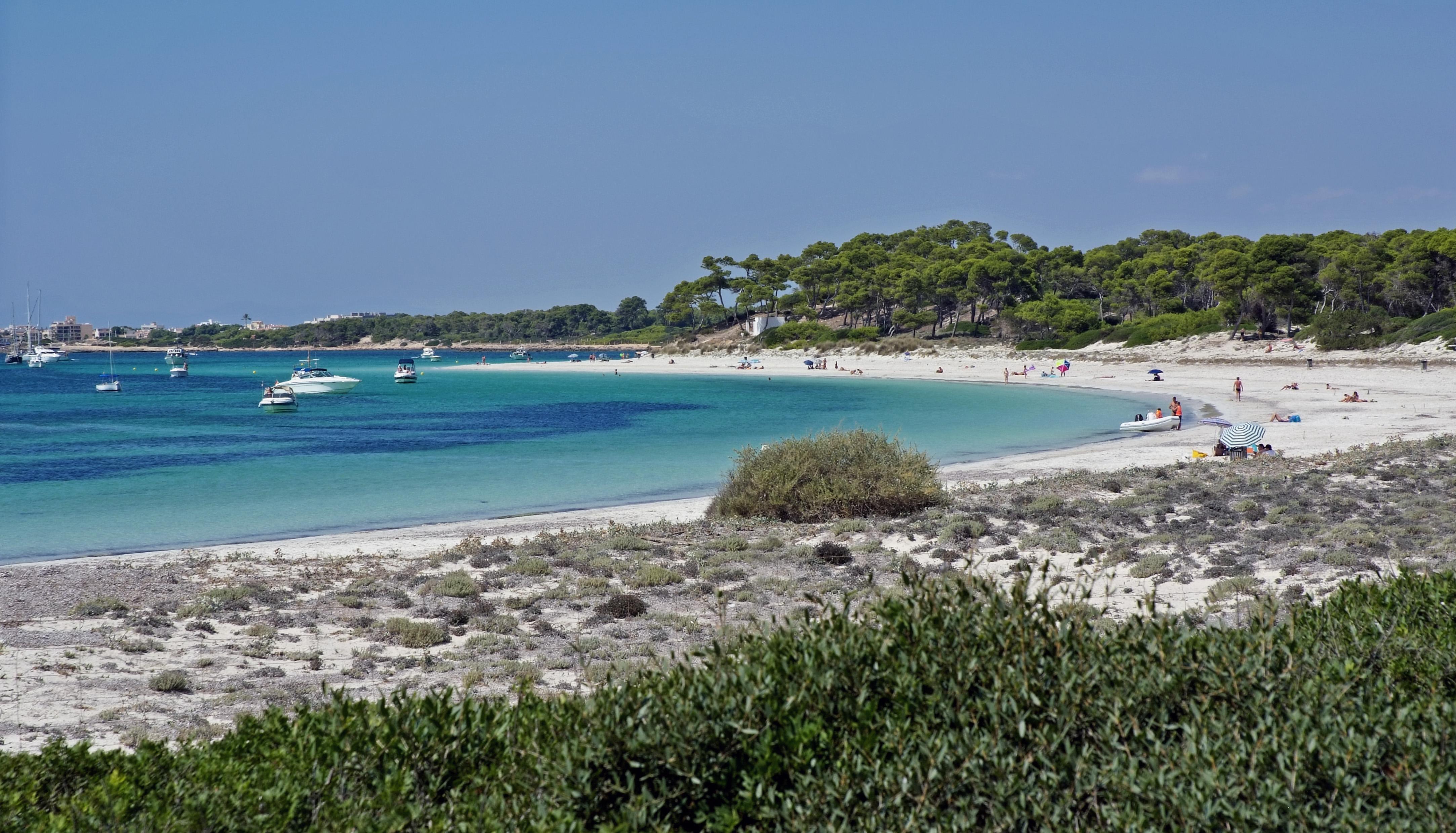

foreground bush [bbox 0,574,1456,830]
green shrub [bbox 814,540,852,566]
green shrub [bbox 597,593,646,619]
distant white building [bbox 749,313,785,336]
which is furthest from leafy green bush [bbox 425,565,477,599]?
distant white building [bbox 749,313,785,336]

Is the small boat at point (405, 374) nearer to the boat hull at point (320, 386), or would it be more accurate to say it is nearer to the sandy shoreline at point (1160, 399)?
the boat hull at point (320, 386)

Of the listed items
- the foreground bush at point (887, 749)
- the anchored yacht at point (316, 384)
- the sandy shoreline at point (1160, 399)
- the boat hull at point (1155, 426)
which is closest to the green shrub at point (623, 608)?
the sandy shoreline at point (1160, 399)

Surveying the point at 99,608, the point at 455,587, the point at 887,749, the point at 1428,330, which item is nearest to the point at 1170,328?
the point at 1428,330

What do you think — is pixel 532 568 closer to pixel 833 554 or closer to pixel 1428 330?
pixel 833 554

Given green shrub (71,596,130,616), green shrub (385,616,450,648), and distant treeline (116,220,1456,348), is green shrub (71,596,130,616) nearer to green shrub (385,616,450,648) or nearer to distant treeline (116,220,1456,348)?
green shrub (385,616,450,648)

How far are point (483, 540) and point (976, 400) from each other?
4006 centimetres

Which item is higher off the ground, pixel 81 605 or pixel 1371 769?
pixel 1371 769

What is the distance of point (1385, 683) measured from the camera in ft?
13.3

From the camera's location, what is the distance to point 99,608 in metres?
11.2

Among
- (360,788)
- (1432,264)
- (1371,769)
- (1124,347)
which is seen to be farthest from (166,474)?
(1432,264)

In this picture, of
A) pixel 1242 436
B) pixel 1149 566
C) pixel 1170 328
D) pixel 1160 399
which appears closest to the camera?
pixel 1149 566

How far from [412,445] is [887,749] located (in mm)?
37258

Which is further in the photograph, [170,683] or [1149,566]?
[1149,566]

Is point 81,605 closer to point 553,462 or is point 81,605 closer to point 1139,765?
point 1139,765
